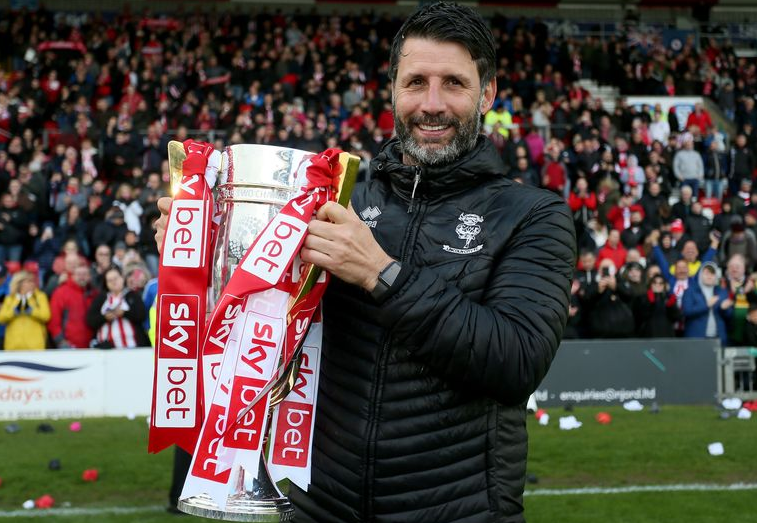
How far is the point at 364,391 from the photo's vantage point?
7.65 feet

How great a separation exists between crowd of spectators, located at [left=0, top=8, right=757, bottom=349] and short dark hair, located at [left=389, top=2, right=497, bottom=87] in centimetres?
707

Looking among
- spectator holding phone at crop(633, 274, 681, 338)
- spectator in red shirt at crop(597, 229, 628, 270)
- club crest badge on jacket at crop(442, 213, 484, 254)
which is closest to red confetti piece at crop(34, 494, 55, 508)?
club crest badge on jacket at crop(442, 213, 484, 254)

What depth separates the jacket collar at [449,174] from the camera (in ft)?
7.80

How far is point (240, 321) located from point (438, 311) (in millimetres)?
426

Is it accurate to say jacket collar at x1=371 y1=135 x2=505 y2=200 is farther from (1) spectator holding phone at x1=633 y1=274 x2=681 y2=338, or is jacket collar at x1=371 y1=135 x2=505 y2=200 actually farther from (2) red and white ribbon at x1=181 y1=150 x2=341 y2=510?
(1) spectator holding phone at x1=633 y1=274 x2=681 y2=338

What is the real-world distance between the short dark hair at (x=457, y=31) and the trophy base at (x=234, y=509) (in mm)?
1017

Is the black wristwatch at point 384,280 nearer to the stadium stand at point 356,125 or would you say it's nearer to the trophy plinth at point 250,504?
the trophy plinth at point 250,504

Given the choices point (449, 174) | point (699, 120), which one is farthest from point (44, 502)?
point (699, 120)

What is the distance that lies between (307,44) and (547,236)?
70.2 ft

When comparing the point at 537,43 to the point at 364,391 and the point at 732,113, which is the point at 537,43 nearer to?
the point at 732,113

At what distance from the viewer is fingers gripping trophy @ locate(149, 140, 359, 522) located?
7.30 ft

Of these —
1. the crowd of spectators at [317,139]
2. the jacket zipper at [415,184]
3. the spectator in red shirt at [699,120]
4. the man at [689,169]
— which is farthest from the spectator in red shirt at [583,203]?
the jacket zipper at [415,184]

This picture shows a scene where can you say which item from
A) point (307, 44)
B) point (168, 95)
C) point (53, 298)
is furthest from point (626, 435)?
point (307, 44)

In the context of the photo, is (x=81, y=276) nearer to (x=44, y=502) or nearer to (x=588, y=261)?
(x=44, y=502)
